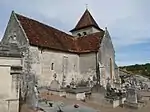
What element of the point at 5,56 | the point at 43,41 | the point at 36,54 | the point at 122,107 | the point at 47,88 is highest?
the point at 43,41

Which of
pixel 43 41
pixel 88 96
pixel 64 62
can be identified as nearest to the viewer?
pixel 88 96

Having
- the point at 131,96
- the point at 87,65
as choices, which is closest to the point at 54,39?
the point at 87,65

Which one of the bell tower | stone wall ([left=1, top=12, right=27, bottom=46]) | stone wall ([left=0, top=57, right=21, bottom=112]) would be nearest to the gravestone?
stone wall ([left=1, top=12, right=27, bottom=46])

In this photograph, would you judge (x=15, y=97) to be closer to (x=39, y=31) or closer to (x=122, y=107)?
(x=122, y=107)

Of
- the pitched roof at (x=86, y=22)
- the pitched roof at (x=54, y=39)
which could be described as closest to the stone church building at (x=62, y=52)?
the pitched roof at (x=54, y=39)

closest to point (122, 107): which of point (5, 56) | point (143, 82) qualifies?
point (5, 56)

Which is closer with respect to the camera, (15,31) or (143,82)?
(15,31)

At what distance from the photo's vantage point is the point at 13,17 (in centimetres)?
2173

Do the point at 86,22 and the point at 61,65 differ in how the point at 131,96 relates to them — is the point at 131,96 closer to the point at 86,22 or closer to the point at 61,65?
the point at 61,65

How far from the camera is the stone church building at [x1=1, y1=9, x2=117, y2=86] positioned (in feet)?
69.3

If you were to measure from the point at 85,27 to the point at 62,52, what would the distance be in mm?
10552

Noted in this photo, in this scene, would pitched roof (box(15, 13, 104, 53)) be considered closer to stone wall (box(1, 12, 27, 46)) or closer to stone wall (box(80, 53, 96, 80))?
stone wall (box(1, 12, 27, 46))

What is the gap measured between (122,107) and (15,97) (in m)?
11.0

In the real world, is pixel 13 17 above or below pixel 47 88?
above
